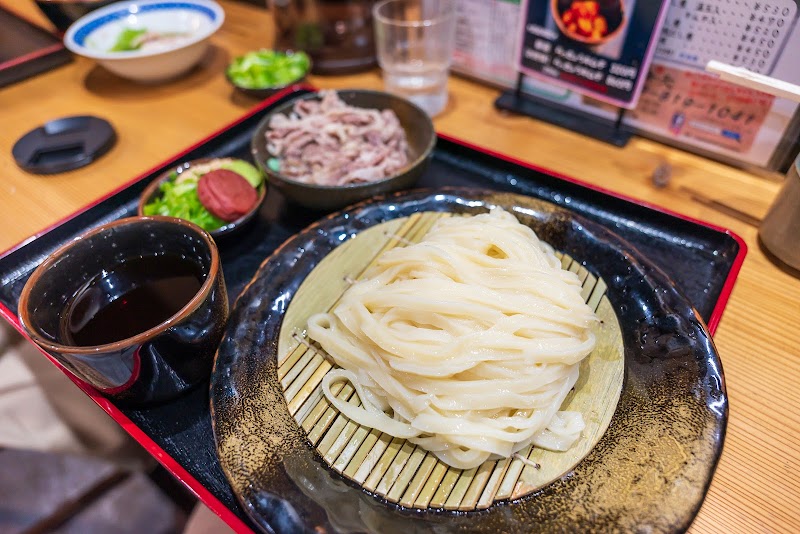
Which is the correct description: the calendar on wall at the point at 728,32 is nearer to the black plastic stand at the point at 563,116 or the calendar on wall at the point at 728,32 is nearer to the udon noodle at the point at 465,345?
the black plastic stand at the point at 563,116

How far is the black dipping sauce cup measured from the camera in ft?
4.53

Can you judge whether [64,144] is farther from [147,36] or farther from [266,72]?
[266,72]

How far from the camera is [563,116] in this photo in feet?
8.98

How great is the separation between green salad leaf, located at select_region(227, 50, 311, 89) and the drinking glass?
0.54 metres

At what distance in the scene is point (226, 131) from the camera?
2627 mm

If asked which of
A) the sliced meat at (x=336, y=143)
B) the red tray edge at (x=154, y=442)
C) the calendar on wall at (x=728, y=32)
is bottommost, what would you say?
the red tray edge at (x=154, y=442)

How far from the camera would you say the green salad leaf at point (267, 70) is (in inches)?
119

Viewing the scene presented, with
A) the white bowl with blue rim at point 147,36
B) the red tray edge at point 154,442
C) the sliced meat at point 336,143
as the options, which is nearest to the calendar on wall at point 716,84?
the red tray edge at point 154,442

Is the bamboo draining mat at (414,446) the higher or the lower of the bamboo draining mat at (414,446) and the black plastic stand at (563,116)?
the higher

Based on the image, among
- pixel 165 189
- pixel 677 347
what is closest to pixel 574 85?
pixel 677 347

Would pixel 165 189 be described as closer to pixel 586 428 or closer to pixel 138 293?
pixel 138 293

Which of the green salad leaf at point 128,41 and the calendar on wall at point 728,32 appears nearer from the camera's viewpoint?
the calendar on wall at point 728,32

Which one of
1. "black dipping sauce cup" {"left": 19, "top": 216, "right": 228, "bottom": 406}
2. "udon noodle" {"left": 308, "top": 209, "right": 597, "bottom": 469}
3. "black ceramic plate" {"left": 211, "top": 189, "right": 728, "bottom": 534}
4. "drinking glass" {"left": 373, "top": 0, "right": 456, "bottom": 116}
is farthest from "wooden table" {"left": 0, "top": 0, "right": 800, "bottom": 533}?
"black dipping sauce cup" {"left": 19, "top": 216, "right": 228, "bottom": 406}

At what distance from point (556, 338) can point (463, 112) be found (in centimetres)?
178
